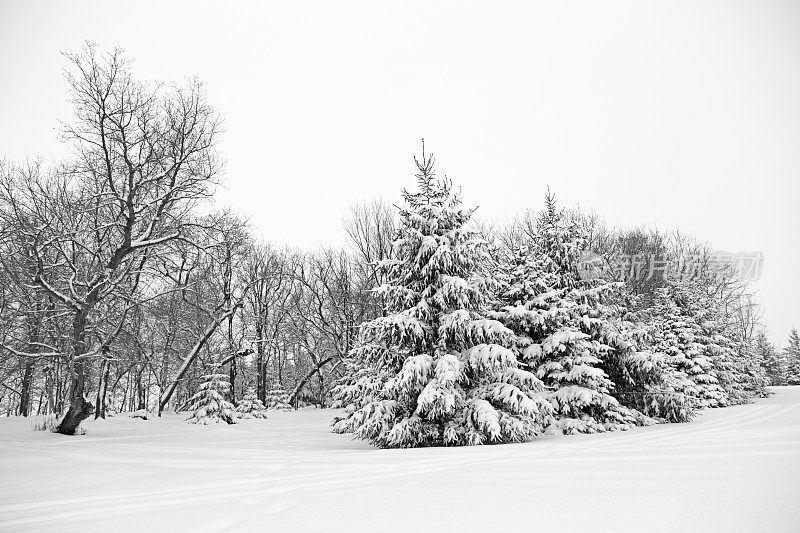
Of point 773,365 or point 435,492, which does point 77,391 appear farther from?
point 773,365

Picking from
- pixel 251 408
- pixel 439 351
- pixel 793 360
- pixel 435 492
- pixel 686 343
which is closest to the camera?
pixel 435 492

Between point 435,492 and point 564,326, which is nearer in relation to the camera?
point 435,492

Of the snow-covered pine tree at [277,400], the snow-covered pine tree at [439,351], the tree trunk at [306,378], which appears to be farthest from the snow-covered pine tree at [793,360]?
the snow-covered pine tree at [439,351]

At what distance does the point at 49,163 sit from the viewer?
21062mm

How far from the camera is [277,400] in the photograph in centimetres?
3466

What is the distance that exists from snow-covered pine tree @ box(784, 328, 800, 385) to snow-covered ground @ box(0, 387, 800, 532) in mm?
49933

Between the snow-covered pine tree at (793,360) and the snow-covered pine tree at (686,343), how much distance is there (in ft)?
99.8

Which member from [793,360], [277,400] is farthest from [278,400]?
[793,360]

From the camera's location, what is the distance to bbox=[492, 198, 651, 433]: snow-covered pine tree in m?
13.7

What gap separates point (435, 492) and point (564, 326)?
1056cm

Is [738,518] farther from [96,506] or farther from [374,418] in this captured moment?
[374,418]

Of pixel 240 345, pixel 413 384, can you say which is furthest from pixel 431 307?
pixel 240 345

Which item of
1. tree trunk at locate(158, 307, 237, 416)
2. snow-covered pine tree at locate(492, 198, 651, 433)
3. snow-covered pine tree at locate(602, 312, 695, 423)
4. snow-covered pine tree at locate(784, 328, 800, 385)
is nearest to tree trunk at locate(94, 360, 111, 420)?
tree trunk at locate(158, 307, 237, 416)

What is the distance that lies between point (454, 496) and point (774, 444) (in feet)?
18.1
